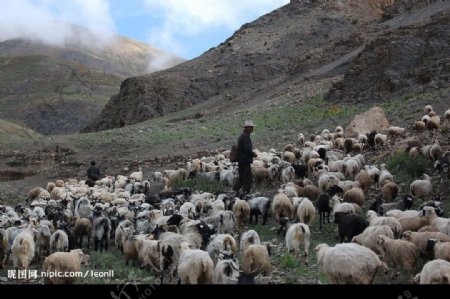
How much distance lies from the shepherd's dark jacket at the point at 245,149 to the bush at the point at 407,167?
352 cm

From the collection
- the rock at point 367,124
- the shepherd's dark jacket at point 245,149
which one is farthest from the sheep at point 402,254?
the rock at point 367,124

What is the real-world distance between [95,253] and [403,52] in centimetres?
2333

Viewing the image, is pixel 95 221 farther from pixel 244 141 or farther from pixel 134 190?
pixel 134 190

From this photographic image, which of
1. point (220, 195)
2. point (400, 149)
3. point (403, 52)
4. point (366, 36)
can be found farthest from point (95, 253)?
point (366, 36)

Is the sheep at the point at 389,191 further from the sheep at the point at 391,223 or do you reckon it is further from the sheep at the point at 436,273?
the sheep at the point at 436,273

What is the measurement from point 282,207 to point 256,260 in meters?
3.87

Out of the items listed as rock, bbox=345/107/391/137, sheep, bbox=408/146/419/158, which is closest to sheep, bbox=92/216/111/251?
sheep, bbox=408/146/419/158

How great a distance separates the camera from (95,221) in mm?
11055

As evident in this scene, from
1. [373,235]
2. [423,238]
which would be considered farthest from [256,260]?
[423,238]

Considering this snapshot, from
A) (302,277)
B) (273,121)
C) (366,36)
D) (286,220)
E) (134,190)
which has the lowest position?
(302,277)

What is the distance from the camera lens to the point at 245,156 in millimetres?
13727

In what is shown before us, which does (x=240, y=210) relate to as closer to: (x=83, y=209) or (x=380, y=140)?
(x=83, y=209)

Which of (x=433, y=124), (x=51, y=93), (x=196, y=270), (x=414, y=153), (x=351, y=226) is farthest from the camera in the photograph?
(x=51, y=93)

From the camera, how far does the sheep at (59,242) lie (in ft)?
31.4
